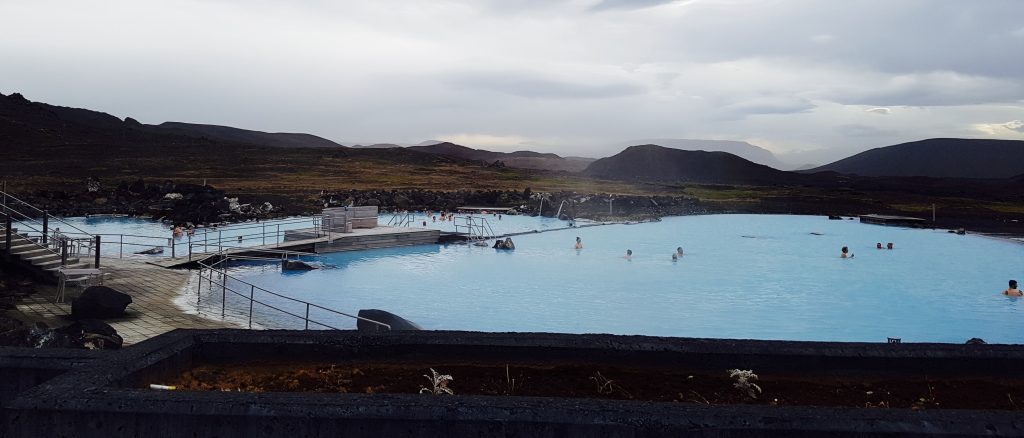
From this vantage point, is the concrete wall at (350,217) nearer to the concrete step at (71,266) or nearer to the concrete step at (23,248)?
the concrete step at (71,266)

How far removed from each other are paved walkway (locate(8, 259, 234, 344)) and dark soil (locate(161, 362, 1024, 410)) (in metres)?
4.96

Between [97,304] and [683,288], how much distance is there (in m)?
15.5

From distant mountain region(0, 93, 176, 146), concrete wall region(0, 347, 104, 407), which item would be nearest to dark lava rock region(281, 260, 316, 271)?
concrete wall region(0, 347, 104, 407)

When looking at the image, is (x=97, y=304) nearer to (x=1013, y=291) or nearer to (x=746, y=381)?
(x=746, y=381)

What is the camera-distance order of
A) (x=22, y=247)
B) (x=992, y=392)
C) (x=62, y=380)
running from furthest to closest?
(x=22, y=247) < (x=992, y=392) < (x=62, y=380)

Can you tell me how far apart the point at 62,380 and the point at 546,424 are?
3.11m

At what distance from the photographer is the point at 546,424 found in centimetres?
414

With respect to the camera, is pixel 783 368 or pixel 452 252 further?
pixel 452 252

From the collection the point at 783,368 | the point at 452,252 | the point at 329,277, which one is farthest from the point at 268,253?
the point at 783,368

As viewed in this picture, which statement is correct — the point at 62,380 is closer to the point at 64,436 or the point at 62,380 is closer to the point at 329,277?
the point at 64,436

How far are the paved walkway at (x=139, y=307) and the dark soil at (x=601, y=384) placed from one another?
4.96 m

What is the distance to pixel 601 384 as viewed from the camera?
5551mm

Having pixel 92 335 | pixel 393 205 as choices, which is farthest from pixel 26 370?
pixel 393 205

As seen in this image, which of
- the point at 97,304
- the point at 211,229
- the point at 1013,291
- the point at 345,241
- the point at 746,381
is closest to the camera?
the point at 746,381
